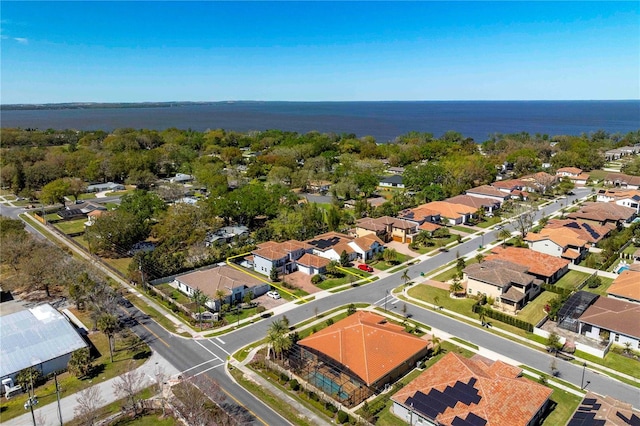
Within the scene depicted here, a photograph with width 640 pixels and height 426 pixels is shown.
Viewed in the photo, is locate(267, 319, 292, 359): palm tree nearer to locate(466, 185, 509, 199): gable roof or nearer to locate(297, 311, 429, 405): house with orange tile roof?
locate(297, 311, 429, 405): house with orange tile roof

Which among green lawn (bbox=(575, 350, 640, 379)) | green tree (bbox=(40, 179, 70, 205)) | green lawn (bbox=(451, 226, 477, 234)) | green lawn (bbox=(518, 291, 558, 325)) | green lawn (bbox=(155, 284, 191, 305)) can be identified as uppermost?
green tree (bbox=(40, 179, 70, 205))

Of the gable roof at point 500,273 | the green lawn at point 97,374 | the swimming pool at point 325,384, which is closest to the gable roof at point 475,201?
the gable roof at point 500,273

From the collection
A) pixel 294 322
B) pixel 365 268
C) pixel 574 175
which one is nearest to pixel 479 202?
pixel 365 268

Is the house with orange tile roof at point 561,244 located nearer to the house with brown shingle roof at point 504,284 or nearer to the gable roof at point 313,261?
the house with brown shingle roof at point 504,284

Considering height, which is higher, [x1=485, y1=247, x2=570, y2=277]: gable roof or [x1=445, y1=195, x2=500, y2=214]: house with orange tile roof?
[x1=445, y1=195, x2=500, y2=214]: house with orange tile roof

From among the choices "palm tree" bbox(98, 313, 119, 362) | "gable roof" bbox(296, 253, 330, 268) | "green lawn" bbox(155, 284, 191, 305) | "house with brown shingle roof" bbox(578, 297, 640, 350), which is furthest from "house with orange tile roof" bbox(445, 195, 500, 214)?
"palm tree" bbox(98, 313, 119, 362)

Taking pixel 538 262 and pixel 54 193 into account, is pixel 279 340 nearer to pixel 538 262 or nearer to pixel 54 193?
pixel 538 262
